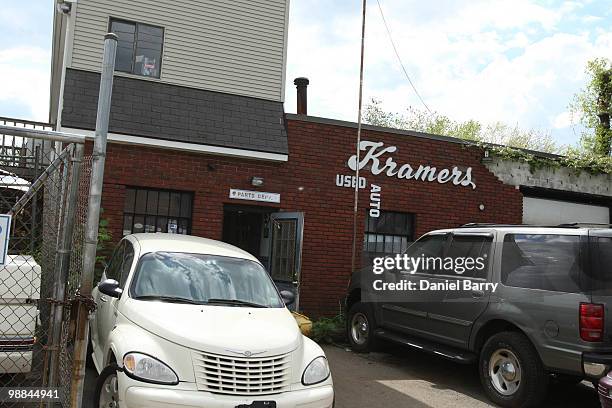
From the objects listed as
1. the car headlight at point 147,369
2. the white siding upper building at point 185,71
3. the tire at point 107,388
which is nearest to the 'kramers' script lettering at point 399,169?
the white siding upper building at point 185,71

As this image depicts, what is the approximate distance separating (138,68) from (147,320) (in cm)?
746

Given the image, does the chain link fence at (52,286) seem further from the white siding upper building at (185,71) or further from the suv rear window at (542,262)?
the white siding upper building at (185,71)

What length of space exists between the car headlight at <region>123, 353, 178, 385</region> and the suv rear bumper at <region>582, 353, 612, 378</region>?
4.06 m

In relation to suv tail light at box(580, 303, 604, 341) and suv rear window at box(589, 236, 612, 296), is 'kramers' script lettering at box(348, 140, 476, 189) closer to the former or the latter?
suv rear window at box(589, 236, 612, 296)

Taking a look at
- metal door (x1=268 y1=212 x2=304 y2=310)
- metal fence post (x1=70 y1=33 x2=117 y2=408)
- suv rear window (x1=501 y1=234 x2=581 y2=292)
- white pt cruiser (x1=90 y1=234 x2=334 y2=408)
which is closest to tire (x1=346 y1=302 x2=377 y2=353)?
metal door (x1=268 y1=212 x2=304 y2=310)

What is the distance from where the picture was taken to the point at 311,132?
37.7 ft

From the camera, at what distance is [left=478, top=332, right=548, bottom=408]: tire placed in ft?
20.1

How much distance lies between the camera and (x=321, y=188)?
11.5 meters

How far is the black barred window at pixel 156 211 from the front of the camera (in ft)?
34.1

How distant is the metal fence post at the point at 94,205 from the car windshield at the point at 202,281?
1790 mm

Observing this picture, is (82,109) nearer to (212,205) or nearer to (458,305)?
(212,205)

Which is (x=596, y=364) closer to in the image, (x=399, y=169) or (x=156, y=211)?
(x=399, y=169)

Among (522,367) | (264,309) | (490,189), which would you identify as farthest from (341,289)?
(264,309)

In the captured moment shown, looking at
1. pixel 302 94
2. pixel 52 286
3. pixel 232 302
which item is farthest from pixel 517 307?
pixel 302 94
